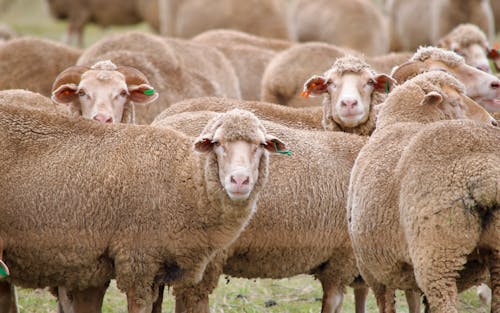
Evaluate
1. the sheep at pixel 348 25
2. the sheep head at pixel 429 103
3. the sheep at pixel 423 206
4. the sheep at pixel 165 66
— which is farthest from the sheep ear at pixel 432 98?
the sheep at pixel 348 25

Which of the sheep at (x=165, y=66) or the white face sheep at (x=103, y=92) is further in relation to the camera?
the sheep at (x=165, y=66)

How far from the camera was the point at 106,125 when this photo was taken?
5.60 metres

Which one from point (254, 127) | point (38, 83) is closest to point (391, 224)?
point (254, 127)

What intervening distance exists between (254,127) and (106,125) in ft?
2.89

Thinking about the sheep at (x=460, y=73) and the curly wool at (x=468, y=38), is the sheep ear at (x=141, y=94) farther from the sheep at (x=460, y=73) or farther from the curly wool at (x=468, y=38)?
the curly wool at (x=468, y=38)

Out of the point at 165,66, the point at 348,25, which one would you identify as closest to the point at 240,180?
the point at 165,66

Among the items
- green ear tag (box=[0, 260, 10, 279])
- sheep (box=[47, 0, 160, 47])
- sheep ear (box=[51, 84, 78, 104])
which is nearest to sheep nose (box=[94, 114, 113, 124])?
sheep ear (box=[51, 84, 78, 104])

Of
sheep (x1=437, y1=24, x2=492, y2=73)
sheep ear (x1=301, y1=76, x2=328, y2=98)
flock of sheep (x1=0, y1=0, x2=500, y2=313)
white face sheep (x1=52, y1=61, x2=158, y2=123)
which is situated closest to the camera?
flock of sheep (x1=0, y1=0, x2=500, y2=313)

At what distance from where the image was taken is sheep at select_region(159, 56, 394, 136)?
6926mm

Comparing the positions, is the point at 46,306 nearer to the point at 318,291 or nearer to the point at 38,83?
the point at 318,291

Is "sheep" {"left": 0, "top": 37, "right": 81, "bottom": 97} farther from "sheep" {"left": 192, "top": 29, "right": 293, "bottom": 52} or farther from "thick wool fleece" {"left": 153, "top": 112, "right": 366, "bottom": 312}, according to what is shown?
"thick wool fleece" {"left": 153, "top": 112, "right": 366, "bottom": 312}

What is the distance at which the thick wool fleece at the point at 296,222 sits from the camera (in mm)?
5836

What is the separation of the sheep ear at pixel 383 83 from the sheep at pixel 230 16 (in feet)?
25.7

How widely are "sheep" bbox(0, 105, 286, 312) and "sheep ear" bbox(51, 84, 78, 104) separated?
1.35 metres
